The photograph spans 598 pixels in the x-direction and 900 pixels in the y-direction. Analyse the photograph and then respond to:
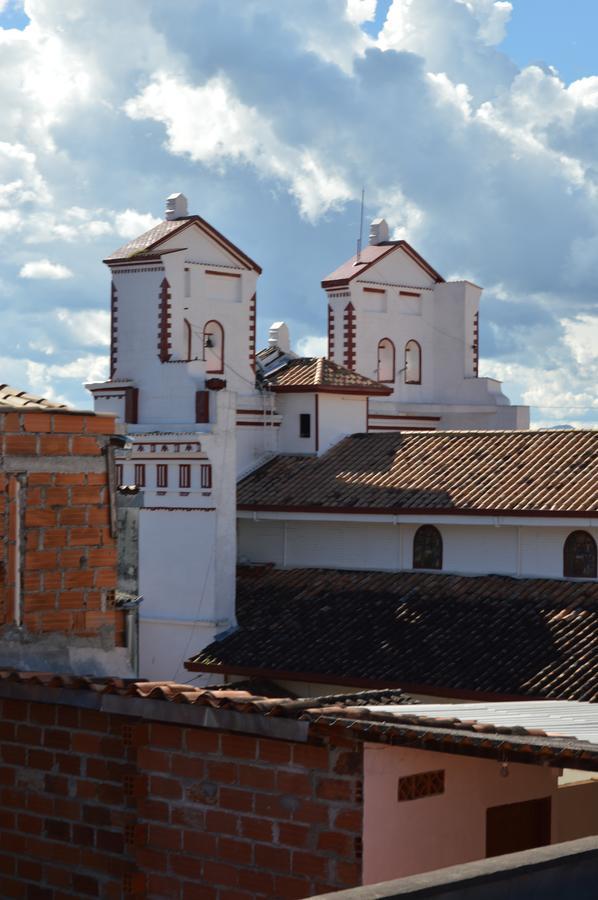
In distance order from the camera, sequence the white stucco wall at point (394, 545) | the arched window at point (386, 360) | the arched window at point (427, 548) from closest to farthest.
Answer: the white stucco wall at point (394, 545)
the arched window at point (427, 548)
the arched window at point (386, 360)

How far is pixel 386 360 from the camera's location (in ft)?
121

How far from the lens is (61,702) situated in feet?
36.8

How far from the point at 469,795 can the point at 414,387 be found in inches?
1051

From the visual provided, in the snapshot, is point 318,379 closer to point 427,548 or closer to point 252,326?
point 252,326

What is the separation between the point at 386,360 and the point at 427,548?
10095 mm

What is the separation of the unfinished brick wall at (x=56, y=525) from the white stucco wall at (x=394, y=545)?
1282cm

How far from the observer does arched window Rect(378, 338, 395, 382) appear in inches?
1447

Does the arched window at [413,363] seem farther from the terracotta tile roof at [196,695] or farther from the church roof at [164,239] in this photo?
the terracotta tile roof at [196,695]

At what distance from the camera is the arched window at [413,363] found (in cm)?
3728

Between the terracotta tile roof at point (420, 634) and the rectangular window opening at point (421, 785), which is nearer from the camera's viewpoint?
the rectangular window opening at point (421, 785)

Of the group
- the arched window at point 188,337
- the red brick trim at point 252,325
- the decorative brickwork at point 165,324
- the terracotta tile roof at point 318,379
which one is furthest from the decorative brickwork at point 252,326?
the decorative brickwork at point 165,324

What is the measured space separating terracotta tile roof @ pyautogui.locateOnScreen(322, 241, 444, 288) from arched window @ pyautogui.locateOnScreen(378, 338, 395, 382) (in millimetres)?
1807

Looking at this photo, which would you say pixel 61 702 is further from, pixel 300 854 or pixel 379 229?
pixel 379 229

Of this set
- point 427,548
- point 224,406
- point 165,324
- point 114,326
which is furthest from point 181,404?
point 427,548
